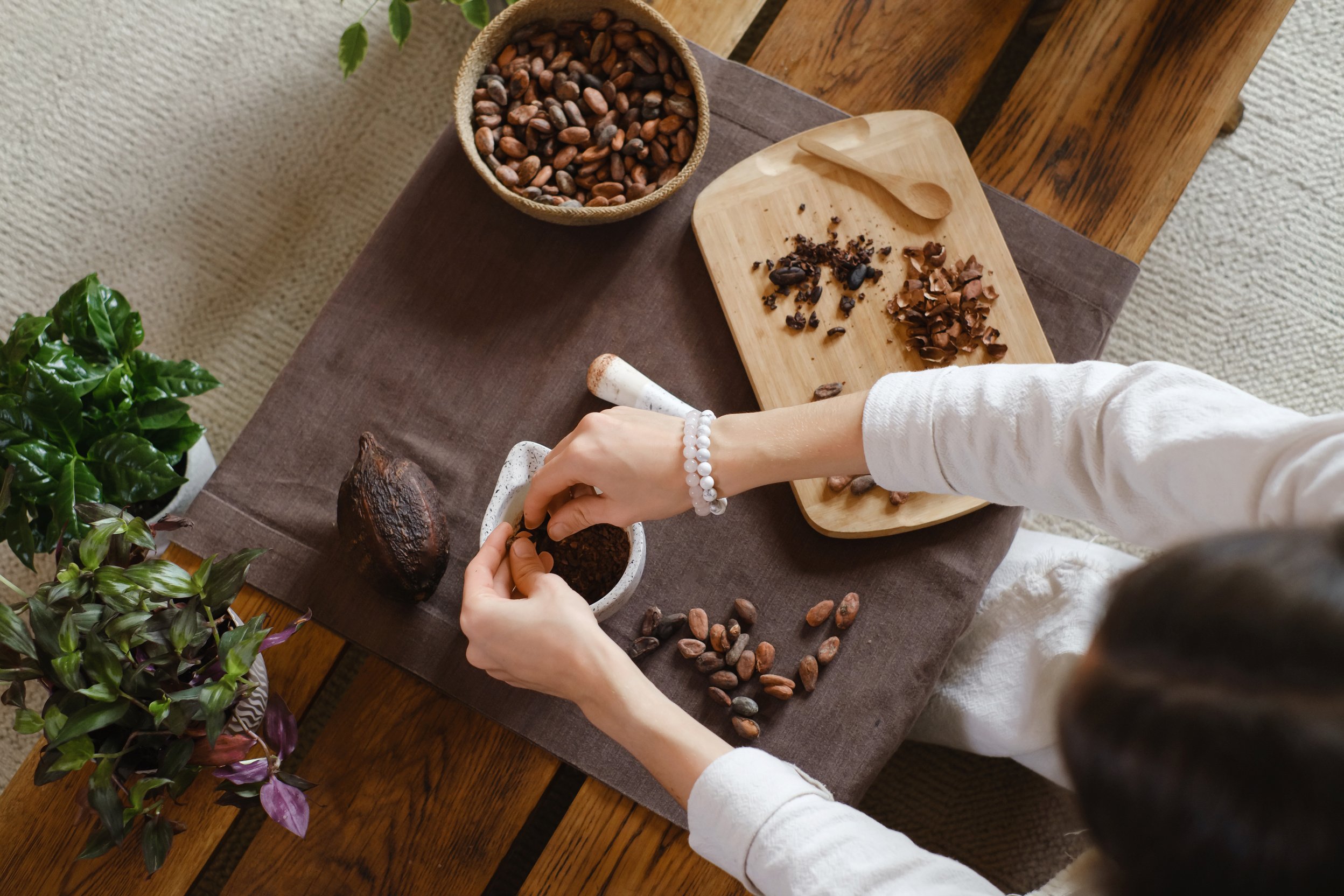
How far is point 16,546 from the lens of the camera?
0.76 m

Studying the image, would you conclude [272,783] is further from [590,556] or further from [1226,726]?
[1226,726]

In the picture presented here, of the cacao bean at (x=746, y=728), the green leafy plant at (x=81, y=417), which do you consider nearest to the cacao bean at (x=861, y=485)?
the cacao bean at (x=746, y=728)

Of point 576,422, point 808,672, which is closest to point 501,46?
point 576,422

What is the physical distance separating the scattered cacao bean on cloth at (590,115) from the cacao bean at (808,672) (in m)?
0.50

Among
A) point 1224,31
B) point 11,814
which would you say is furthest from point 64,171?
point 1224,31

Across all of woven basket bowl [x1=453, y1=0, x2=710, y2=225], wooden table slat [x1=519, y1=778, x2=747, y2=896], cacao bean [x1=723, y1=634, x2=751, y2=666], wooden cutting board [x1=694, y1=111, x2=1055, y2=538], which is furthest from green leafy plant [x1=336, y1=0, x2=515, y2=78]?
wooden table slat [x1=519, y1=778, x2=747, y2=896]

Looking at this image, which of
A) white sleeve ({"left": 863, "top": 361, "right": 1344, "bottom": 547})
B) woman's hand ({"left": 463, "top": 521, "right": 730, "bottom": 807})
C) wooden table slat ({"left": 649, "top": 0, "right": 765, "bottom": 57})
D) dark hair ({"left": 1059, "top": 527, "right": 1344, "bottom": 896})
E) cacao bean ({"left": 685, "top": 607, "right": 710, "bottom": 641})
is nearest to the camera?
dark hair ({"left": 1059, "top": 527, "right": 1344, "bottom": 896})

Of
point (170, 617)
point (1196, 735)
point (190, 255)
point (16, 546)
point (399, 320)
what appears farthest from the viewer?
point (190, 255)

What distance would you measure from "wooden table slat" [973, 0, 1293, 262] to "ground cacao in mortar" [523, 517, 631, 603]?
583mm

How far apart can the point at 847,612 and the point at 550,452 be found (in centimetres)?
33

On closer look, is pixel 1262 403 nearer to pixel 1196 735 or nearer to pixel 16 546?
pixel 1196 735

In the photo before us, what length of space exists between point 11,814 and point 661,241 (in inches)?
33.4

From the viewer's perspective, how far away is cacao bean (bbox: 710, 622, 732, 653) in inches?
31.6

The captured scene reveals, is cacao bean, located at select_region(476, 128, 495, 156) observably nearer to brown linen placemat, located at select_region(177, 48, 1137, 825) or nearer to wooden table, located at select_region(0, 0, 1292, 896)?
brown linen placemat, located at select_region(177, 48, 1137, 825)
